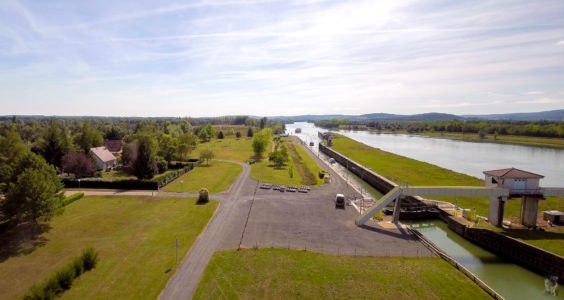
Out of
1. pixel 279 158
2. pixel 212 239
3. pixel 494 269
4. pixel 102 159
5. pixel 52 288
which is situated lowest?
pixel 494 269

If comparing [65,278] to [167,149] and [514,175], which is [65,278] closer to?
[514,175]

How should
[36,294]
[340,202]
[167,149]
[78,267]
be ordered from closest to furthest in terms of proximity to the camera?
1. [36,294]
2. [78,267]
3. [340,202]
4. [167,149]

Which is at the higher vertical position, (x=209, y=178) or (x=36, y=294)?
(x=209, y=178)

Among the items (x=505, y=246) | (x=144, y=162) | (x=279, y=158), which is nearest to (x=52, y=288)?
(x=144, y=162)

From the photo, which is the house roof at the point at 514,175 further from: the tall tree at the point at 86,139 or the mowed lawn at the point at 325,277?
the tall tree at the point at 86,139

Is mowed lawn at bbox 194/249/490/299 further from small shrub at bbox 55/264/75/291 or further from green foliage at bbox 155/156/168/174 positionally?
green foliage at bbox 155/156/168/174

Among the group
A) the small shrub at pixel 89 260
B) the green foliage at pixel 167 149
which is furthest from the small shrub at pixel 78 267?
the green foliage at pixel 167 149
